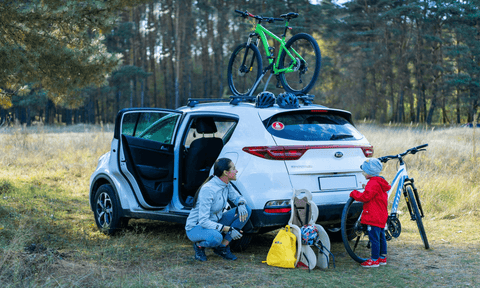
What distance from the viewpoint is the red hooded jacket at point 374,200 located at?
16.1 ft

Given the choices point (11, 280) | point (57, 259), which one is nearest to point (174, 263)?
point (57, 259)

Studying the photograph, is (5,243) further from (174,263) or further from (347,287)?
(347,287)

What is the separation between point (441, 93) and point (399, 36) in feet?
22.3

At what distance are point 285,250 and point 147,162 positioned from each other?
2.41 m

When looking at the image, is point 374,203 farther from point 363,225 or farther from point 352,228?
point 352,228

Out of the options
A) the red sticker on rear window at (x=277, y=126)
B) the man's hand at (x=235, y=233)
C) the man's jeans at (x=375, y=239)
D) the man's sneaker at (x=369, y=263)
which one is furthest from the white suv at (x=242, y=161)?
the man's sneaker at (x=369, y=263)

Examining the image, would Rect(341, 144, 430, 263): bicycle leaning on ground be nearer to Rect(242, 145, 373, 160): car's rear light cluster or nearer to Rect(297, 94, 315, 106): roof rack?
Rect(242, 145, 373, 160): car's rear light cluster

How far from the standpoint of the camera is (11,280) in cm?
392

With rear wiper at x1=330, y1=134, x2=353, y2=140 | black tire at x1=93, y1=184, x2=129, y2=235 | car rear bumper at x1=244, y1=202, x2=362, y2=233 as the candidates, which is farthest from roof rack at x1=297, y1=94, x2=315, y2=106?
black tire at x1=93, y1=184, x2=129, y2=235

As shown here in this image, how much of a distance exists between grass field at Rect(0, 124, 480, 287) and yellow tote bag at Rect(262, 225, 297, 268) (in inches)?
4.1

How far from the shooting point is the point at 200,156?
6.12 metres

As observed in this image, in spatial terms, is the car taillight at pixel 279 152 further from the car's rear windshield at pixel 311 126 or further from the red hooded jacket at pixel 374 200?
the red hooded jacket at pixel 374 200

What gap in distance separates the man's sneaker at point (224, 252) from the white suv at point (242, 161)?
1.05ft

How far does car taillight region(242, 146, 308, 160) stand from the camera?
4.83 metres
